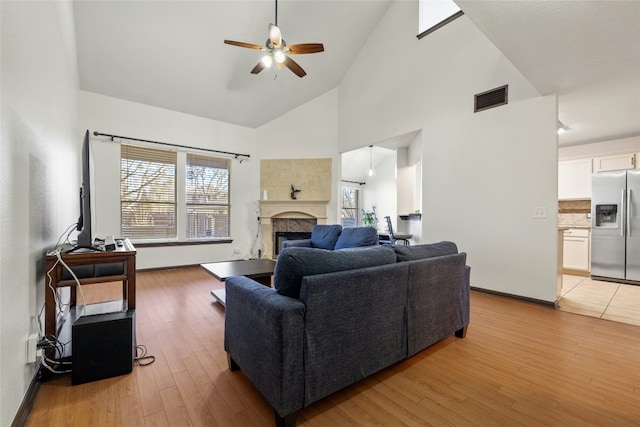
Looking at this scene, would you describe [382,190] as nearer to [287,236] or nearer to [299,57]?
[287,236]

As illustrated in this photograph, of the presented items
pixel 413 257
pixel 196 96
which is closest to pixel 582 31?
pixel 413 257

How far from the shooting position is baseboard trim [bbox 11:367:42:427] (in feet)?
4.16

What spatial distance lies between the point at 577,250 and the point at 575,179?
4.17 feet

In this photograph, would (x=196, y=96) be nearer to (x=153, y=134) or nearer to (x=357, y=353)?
(x=153, y=134)

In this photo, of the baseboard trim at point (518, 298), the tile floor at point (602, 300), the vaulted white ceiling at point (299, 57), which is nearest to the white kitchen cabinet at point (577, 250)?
the tile floor at point (602, 300)

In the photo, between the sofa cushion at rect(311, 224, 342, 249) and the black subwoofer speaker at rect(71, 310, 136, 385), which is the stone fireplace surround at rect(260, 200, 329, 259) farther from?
the black subwoofer speaker at rect(71, 310, 136, 385)

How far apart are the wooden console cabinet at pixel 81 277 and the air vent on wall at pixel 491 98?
420cm

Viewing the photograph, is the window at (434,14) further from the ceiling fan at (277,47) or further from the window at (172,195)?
the window at (172,195)

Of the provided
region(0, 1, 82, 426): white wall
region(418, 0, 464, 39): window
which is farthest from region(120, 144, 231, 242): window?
region(418, 0, 464, 39): window

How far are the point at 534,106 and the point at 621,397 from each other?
2854mm

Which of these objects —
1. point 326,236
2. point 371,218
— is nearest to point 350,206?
point 371,218

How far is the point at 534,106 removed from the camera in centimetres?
310

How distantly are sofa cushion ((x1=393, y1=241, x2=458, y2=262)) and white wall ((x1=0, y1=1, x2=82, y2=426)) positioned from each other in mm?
2061

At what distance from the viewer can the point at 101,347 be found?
169cm
